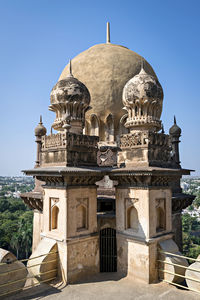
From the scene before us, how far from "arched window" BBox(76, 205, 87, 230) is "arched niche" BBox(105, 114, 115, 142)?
20.3 feet

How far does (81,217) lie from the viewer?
9.21 meters

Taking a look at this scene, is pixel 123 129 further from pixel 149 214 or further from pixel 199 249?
pixel 199 249

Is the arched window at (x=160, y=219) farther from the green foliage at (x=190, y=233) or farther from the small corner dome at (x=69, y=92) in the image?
the green foliage at (x=190, y=233)

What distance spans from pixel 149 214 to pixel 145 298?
249cm

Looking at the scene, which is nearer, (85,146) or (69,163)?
(69,163)

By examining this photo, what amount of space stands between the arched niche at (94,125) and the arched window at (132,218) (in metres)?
6.41

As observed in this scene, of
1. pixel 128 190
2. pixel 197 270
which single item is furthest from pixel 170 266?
pixel 128 190

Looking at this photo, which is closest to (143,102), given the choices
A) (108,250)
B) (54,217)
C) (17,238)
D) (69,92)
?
(69,92)

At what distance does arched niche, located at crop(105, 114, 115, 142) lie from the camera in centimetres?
1471

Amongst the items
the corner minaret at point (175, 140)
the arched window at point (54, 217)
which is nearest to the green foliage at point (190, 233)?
the corner minaret at point (175, 140)

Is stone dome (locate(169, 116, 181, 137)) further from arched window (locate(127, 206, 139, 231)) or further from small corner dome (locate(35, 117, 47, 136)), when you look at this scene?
small corner dome (locate(35, 117, 47, 136))

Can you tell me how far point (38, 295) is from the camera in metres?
7.66

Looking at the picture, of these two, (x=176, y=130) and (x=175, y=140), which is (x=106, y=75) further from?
(x=175, y=140)

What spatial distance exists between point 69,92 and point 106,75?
4.83 m
